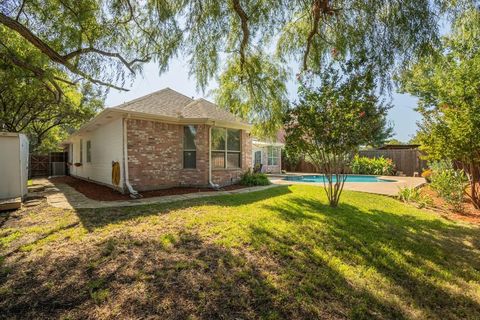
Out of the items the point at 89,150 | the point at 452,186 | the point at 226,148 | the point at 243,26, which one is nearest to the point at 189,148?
the point at 226,148

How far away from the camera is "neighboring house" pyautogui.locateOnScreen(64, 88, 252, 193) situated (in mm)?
8680

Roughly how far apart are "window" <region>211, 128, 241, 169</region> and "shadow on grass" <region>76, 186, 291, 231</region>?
2747mm

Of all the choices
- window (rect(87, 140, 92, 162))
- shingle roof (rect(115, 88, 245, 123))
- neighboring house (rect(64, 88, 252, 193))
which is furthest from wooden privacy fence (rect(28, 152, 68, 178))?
shingle roof (rect(115, 88, 245, 123))

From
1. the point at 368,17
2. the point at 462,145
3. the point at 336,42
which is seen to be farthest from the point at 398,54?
the point at 462,145

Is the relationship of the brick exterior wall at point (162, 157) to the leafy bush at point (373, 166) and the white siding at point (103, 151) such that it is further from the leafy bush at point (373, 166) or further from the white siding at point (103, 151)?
the leafy bush at point (373, 166)

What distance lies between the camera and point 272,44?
281 inches

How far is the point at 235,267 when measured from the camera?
10.8ft

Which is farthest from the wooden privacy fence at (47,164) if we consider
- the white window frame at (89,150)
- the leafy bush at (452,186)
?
the leafy bush at (452,186)

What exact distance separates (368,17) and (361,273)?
484 centimetres

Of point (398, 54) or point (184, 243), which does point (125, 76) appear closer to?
point (184, 243)

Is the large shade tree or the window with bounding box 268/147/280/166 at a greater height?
the large shade tree

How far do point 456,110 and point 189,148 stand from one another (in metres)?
9.00

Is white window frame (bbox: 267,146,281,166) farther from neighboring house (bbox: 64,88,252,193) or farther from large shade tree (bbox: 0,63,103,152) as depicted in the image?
large shade tree (bbox: 0,63,103,152)

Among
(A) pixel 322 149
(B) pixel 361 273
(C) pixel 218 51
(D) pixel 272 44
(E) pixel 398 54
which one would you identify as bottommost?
(B) pixel 361 273
